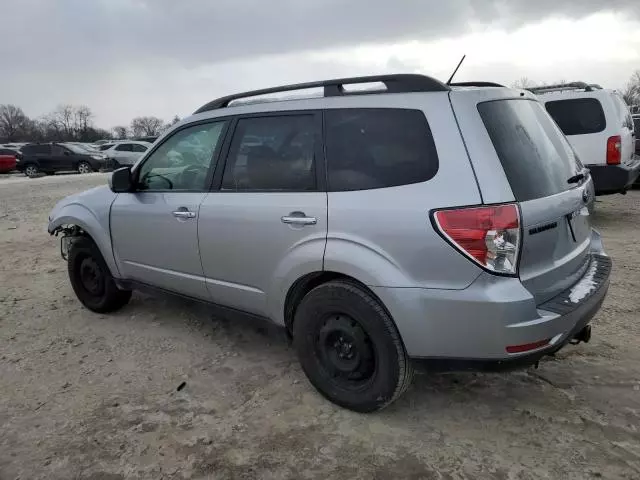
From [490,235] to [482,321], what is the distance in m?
0.41

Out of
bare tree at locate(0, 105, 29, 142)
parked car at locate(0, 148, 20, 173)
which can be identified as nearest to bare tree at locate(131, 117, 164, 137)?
bare tree at locate(0, 105, 29, 142)

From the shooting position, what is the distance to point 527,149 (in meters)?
2.83

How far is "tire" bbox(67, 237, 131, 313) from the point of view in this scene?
4.81 metres

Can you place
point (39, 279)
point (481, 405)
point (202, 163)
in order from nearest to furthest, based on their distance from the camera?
1. point (481, 405)
2. point (202, 163)
3. point (39, 279)

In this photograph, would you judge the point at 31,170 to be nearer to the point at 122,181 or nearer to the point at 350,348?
the point at 122,181

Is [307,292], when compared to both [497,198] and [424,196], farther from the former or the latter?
[497,198]

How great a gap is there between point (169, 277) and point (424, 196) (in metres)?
2.27

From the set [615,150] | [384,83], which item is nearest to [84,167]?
[615,150]

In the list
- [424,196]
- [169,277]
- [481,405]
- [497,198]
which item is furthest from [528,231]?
[169,277]

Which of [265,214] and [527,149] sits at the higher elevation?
[527,149]

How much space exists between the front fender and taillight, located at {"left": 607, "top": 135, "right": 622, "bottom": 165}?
289 inches

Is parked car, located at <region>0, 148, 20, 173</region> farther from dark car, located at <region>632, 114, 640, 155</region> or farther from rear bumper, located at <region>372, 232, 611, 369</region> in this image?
rear bumper, located at <region>372, 232, 611, 369</region>

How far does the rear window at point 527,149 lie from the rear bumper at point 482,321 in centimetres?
51

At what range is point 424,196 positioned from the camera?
2.63 metres
